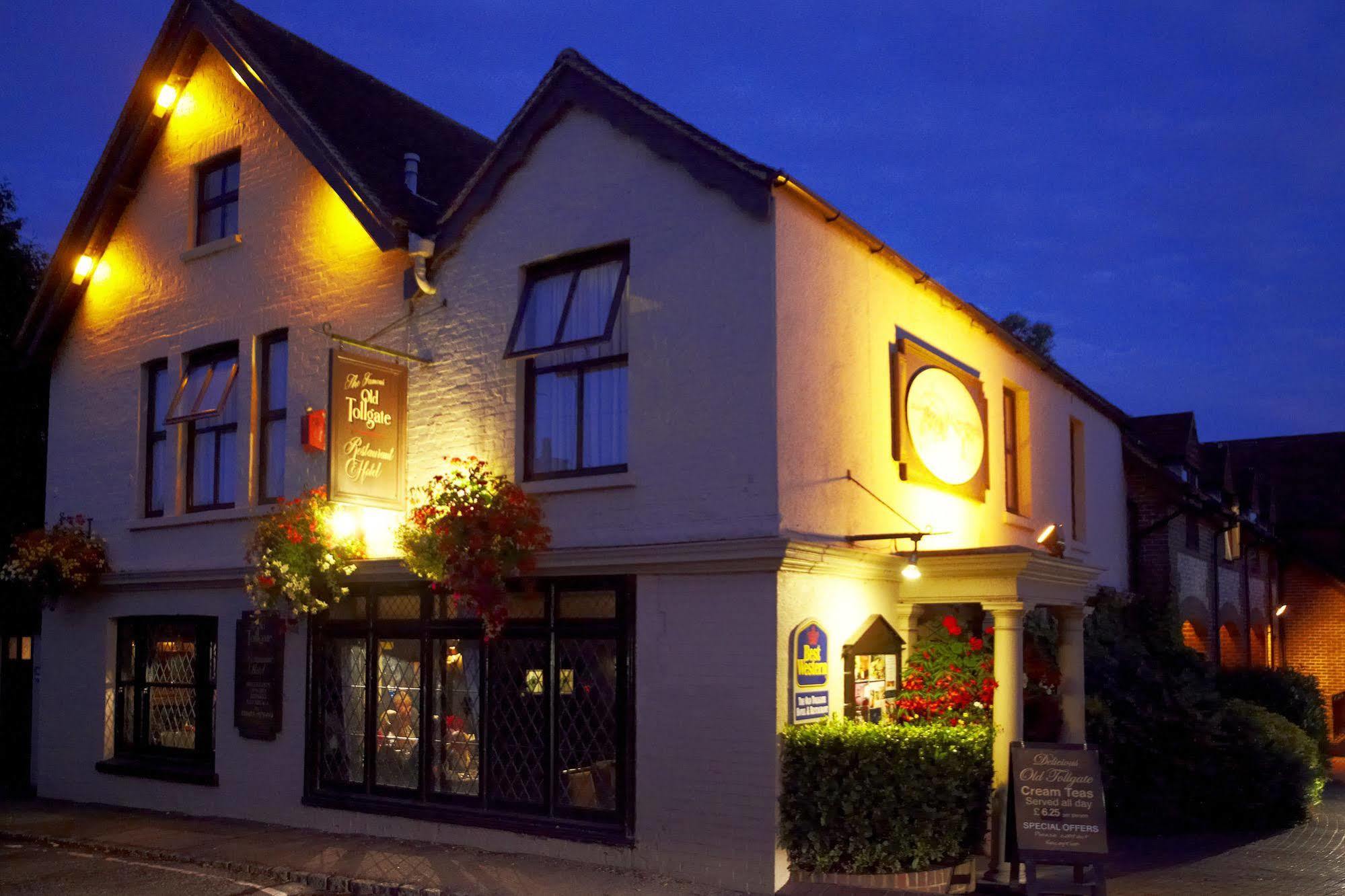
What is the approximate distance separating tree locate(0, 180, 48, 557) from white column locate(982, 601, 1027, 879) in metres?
15.3

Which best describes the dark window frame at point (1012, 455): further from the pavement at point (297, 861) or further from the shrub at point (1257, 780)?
the pavement at point (297, 861)

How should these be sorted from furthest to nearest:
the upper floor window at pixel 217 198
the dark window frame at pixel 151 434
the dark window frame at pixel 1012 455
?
the dark window frame at pixel 151 434
the upper floor window at pixel 217 198
the dark window frame at pixel 1012 455

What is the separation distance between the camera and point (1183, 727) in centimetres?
1427

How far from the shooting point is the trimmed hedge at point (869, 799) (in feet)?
33.1

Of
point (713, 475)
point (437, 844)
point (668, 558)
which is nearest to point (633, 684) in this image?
point (668, 558)

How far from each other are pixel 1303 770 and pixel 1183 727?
149cm

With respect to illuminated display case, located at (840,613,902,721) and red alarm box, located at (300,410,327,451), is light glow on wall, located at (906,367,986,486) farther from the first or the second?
red alarm box, located at (300,410,327,451)

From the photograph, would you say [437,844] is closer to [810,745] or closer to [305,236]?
[810,745]

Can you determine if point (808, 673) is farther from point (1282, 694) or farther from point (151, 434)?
point (1282, 694)

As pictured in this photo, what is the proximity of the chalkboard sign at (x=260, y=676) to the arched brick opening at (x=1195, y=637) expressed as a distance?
15166 mm

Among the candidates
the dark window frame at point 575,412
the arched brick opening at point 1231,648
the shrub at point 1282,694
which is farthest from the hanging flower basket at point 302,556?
the arched brick opening at point 1231,648

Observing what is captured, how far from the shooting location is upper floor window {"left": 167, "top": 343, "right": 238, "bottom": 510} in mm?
15305

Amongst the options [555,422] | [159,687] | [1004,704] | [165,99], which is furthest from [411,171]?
[1004,704]

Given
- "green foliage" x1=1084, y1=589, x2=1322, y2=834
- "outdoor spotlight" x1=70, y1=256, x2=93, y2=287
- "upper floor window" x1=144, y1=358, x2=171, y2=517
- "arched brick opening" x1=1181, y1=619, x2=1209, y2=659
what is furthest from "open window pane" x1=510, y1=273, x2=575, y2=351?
"arched brick opening" x1=1181, y1=619, x2=1209, y2=659
